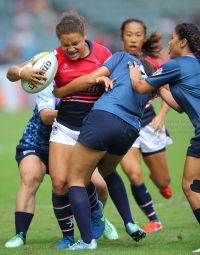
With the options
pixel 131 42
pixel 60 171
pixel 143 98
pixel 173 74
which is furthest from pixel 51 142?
pixel 131 42

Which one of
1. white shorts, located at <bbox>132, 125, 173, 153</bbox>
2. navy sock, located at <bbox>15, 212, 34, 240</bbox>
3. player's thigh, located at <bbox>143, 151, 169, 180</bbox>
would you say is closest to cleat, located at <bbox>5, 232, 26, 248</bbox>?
navy sock, located at <bbox>15, 212, 34, 240</bbox>

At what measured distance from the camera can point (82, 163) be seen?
12.2ft

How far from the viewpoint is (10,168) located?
1045 centimetres

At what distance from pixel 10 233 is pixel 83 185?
1527 millimetres

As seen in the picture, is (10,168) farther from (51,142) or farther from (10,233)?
(51,142)

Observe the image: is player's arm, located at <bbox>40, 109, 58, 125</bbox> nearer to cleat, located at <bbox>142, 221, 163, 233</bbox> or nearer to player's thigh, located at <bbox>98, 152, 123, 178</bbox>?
player's thigh, located at <bbox>98, 152, 123, 178</bbox>

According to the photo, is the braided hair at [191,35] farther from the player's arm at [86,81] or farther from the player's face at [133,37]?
the player's face at [133,37]

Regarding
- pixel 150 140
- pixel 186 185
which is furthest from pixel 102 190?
pixel 186 185

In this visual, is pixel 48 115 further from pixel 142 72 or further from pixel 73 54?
pixel 142 72

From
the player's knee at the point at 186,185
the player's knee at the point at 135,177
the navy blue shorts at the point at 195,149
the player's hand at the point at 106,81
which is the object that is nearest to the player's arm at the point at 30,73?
the player's hand at the point at 106,81

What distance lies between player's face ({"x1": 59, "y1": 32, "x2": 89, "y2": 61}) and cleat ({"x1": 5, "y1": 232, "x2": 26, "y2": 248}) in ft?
5.68

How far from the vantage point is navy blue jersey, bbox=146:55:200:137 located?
3666mm

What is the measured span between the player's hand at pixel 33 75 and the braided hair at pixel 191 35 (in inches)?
49.6

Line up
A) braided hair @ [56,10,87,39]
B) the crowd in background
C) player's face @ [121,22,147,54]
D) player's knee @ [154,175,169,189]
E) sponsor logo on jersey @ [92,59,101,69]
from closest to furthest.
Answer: braided hair @ [56,10,87,39]
sponsor logo on jersey @ [92,59,101,69]
player's face @ [121,22,147,54]
player's knee @ [154,175,169,189]
the crowd in background
